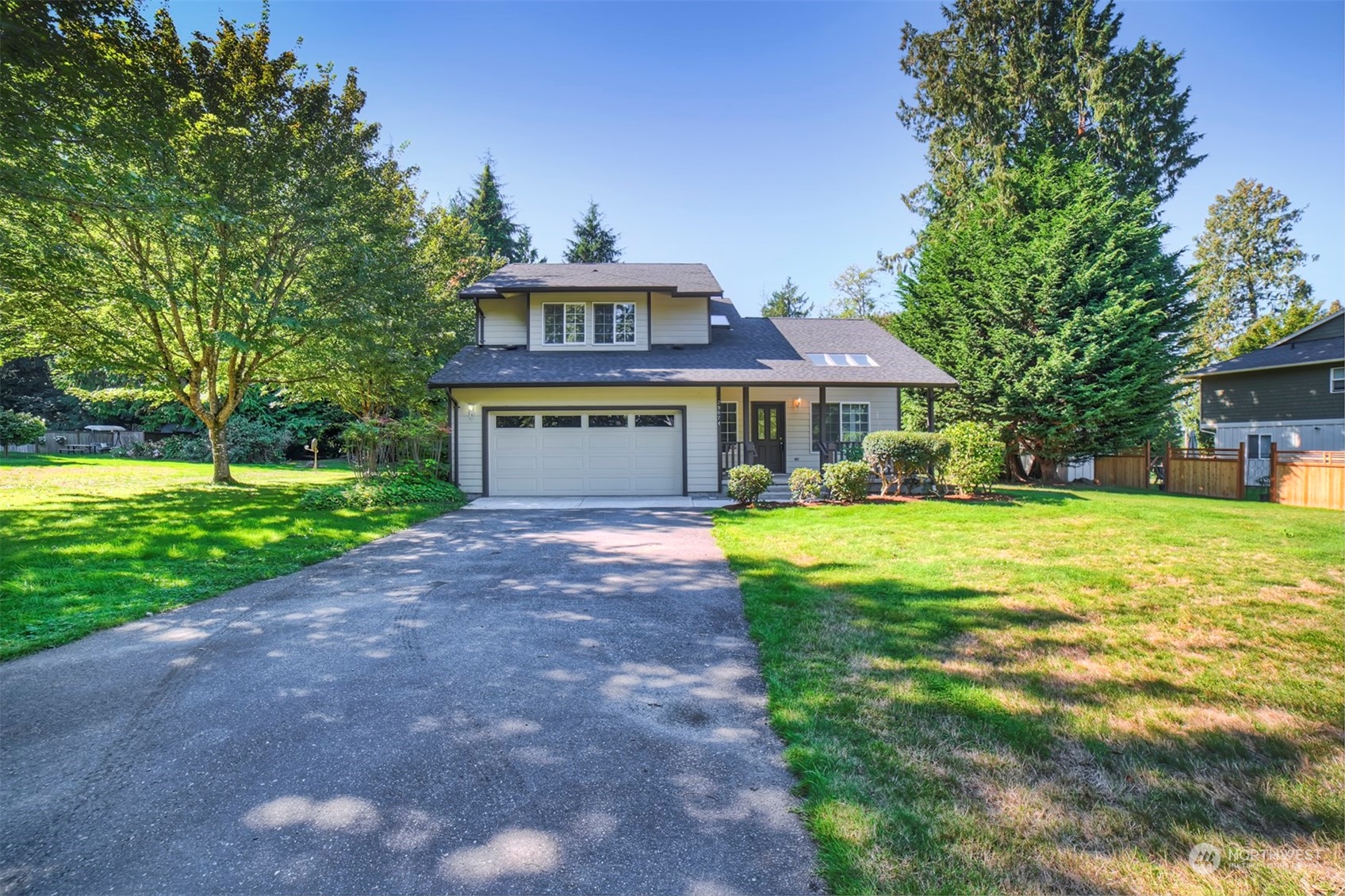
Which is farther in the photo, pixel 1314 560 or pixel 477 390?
pixel 477 390

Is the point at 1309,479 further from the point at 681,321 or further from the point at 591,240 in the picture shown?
the point at 591,240

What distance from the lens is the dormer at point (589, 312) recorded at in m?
14.9

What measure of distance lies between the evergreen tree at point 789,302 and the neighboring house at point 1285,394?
76.1 ft

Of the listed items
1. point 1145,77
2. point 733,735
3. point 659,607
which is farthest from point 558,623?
point 1145,77

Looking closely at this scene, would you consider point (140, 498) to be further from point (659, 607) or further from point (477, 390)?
point (659, 607)

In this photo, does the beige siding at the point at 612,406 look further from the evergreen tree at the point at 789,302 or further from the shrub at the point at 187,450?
the evergreen tree at the point at 789,302

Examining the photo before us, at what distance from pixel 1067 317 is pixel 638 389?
12.3 m

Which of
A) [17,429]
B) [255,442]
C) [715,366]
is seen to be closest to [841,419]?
[715,366]

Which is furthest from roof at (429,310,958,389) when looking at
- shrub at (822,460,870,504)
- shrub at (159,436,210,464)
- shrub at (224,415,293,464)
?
shrub at (159,436,210,464)

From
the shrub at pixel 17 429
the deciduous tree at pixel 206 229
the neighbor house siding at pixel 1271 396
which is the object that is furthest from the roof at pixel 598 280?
the neighbor house siding at pixel 1271 396

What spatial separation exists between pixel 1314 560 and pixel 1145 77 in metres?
20.7

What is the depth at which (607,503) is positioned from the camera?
1230 centimetres

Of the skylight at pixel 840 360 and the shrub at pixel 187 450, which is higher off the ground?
the skylight at pixel 840 360

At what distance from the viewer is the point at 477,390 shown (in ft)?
44.3
